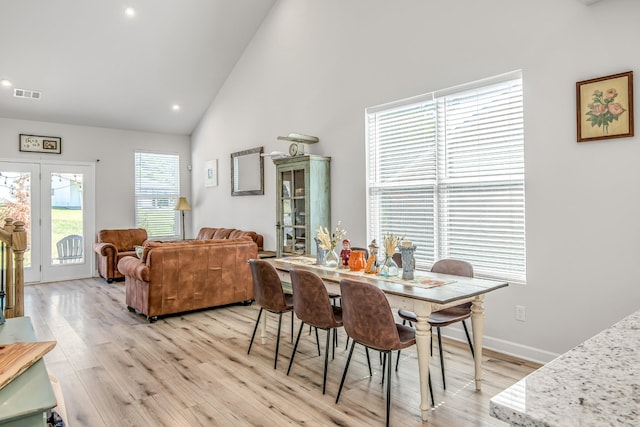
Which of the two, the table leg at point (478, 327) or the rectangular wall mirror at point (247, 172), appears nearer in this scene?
the table leg at point (478, 327)

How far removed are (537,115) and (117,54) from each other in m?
5.93

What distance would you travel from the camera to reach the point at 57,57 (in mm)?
6016

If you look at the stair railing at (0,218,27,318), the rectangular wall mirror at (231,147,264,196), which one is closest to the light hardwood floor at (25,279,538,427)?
the stair railing at (0,218,27,318)

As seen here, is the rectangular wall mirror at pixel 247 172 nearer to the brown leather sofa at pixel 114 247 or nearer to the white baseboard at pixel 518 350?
the brown leather sofa at pixel 114 247

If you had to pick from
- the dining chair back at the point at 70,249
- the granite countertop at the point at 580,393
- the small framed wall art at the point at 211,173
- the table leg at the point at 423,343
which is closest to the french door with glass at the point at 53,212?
the dining chair back at the point at 70,249

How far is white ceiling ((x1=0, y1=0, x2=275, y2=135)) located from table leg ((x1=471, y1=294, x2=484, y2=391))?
543cm

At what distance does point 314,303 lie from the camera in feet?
9.51

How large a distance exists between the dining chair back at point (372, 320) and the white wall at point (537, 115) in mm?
1467

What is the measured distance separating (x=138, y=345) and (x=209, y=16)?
4719mm

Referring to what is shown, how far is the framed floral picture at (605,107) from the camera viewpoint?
2873 mm

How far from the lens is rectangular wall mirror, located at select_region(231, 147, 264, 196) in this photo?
668cm

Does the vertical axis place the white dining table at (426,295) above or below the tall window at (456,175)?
below

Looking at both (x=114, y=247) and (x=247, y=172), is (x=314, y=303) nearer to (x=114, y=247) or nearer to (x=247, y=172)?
(x=247, y=172)

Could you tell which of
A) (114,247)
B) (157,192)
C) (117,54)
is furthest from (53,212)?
(117,54)
